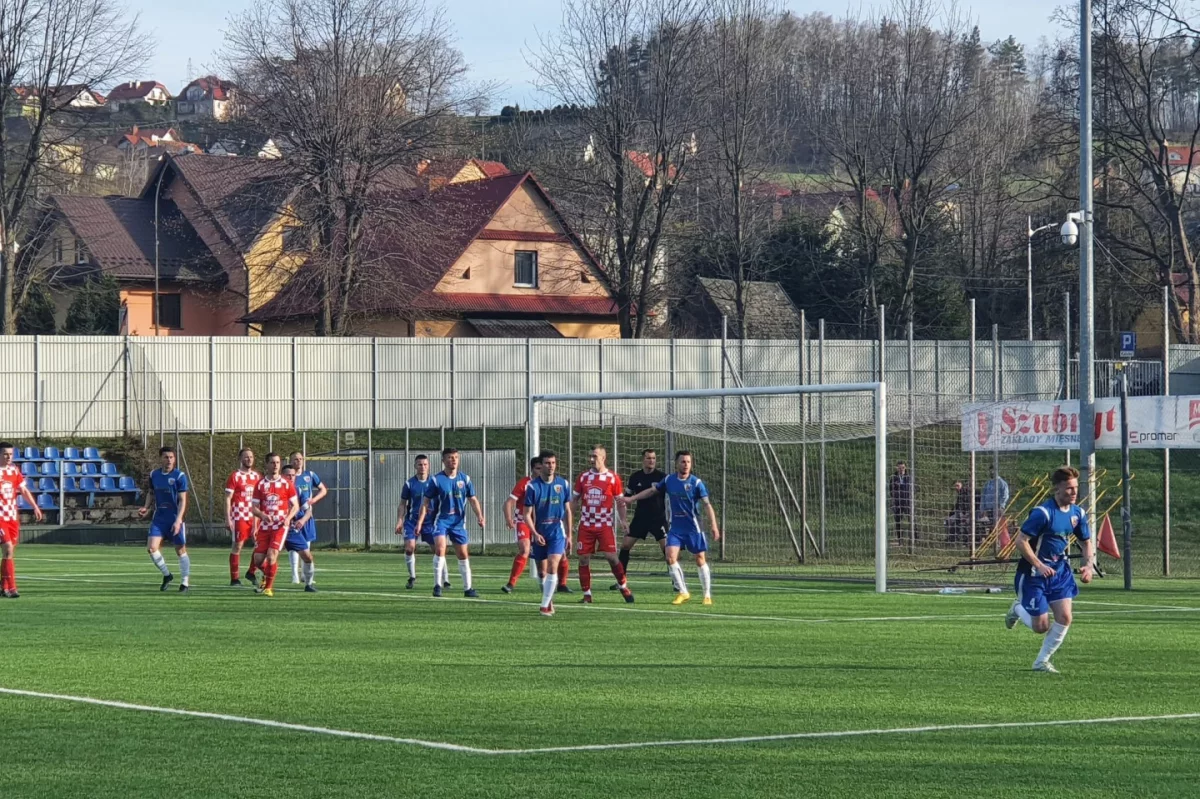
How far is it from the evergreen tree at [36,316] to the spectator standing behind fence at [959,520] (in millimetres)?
41719

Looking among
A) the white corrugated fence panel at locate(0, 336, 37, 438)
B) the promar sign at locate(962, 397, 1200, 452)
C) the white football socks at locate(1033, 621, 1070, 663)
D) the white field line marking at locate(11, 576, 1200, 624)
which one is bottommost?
the white field line marking at locate(11, 576, 1200, 624)

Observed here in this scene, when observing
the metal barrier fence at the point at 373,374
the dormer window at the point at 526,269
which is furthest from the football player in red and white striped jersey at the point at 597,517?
the dormer window at the point at 526,269

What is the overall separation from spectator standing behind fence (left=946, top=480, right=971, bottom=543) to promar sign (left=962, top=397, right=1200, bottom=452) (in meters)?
1.29

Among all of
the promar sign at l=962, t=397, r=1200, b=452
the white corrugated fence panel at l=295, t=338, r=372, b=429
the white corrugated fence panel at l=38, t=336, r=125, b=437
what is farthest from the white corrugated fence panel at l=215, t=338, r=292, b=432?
the promar sign at l=962, t=397, r=1200, b=452

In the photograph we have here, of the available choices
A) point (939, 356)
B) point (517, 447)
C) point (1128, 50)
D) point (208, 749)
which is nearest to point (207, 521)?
point (517, 447)

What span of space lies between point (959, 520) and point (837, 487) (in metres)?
3.80

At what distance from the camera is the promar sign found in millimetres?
23312

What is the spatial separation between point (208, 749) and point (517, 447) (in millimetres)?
31758

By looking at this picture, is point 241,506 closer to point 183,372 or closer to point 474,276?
point 183,372

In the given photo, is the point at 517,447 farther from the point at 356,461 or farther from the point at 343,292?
the point at 343,292

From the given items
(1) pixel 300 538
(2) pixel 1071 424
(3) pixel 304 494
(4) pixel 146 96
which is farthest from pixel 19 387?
(4) pixel 146 96

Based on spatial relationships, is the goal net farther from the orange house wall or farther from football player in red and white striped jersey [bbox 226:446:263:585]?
the orange house wall

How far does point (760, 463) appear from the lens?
30.5 meters

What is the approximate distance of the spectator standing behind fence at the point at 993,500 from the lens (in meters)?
26.3
